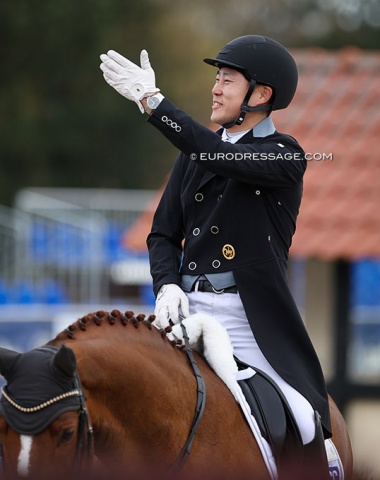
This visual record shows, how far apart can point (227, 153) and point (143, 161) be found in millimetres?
26047

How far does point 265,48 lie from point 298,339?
1.00 meters

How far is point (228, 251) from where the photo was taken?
3801mm

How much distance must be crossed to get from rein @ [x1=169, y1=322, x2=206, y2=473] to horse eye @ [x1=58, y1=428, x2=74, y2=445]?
36 centimetres

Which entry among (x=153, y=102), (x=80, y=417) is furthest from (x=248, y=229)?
(x=80, y=417)

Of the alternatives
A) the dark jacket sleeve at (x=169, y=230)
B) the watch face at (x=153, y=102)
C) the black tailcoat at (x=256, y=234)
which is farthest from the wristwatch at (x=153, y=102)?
the dark jacket sleeve at (x=169, y=230)

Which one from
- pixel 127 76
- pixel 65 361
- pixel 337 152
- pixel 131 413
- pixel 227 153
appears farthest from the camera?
pixel 337 152

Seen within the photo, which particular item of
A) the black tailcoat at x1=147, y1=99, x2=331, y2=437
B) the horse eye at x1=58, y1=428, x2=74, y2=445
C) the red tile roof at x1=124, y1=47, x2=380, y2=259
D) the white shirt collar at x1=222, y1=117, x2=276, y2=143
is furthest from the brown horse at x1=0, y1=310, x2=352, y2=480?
the red tile roof at x1=124, y1=47, x2=380, y2=259

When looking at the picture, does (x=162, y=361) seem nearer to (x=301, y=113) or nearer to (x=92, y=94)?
(x=301, y=113)

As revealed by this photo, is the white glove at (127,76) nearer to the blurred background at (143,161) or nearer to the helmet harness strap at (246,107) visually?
the helmet harness strap at (246,107)

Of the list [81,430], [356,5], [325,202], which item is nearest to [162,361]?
[81,430]

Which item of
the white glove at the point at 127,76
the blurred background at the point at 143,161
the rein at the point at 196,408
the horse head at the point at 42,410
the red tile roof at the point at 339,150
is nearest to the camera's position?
the horse head at the point at 42,410

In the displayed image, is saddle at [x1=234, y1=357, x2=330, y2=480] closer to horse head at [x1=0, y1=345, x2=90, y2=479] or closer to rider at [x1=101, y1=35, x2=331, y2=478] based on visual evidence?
rider at [x1=101, y1=35, x2=331, y2=478]

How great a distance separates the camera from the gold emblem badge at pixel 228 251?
3.80 m

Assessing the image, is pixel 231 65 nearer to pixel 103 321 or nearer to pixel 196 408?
pixel 103 321
